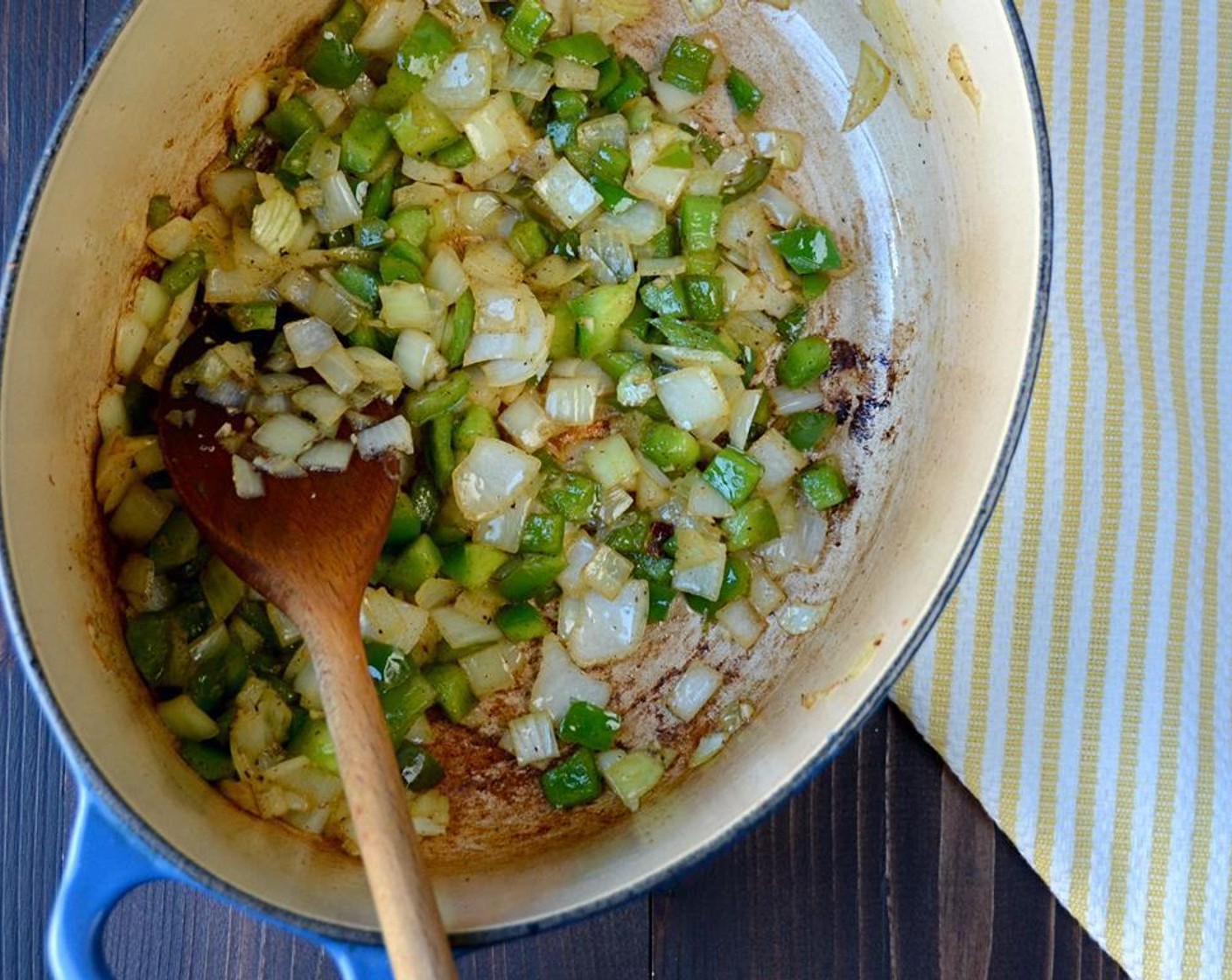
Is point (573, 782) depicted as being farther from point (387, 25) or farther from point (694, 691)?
point (387, 25)

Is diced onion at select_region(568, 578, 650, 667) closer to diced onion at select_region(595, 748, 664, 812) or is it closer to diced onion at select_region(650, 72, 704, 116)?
diced onion at select_region(595, 748, 664, 812)

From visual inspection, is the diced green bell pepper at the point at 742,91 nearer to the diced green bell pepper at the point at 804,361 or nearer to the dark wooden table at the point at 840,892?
the diced green bell pepper at the point at 804,361

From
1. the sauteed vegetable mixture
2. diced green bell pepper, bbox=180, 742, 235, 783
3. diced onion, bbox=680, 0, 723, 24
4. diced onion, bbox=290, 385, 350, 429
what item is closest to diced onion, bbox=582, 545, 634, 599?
the sauteed vegetable mixture

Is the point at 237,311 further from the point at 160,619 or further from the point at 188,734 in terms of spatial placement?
the point at 188,734

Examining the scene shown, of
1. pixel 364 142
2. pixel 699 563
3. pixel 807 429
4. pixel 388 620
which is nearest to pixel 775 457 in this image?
pixel 807 429

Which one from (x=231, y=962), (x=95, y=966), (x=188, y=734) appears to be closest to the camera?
(x=95, y=966)

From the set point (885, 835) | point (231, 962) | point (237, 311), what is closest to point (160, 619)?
point (237, 311)
